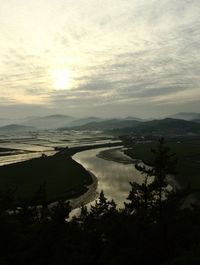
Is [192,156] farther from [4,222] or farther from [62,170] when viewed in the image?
[4,222]

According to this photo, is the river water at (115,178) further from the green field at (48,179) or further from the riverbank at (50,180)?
the green field at (48,179)

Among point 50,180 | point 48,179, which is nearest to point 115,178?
point 50,180

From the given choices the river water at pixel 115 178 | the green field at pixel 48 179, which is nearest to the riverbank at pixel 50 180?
the green field at pixel 48 179

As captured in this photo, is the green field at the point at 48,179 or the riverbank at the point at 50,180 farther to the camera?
the green field at the point at 48,179

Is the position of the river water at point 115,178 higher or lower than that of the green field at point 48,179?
lower

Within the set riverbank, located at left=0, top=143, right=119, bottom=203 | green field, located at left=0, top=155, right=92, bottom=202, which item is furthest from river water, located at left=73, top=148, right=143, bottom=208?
green field, located at left=0, top=155, right=92, bottom=202

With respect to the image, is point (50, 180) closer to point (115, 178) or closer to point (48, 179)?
point (48, 179)

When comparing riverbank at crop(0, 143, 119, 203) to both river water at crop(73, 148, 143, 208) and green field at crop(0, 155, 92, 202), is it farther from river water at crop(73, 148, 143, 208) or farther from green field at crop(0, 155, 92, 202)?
river water at crop(73, 148, 143, 208)
